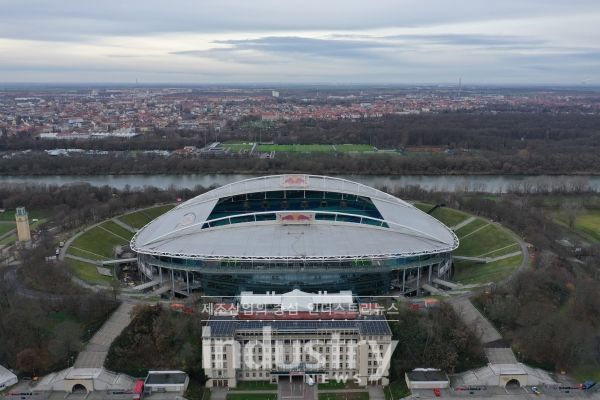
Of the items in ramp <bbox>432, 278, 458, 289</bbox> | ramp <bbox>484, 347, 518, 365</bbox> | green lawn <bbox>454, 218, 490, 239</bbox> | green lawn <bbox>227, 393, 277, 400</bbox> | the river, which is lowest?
green lawn <bbox>227, 393, 277, 400</bbox>

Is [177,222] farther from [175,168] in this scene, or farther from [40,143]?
[40,143]

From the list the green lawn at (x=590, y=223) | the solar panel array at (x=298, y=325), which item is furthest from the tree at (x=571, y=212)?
the solar panel array at (x=298, y=325)

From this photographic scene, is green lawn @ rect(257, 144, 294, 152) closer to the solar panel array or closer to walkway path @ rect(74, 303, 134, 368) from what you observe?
walkway path @ rect(74, 303, 134, 368)

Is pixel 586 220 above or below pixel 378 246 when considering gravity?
below

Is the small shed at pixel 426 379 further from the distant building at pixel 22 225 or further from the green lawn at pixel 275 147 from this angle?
the green lawn at pixel 275 147

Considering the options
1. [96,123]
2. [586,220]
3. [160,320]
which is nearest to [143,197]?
[160,320]

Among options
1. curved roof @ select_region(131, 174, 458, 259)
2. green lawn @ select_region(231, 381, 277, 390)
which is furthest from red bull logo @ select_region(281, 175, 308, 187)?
green lawn @ select_region(231, 381, 277, 390)
